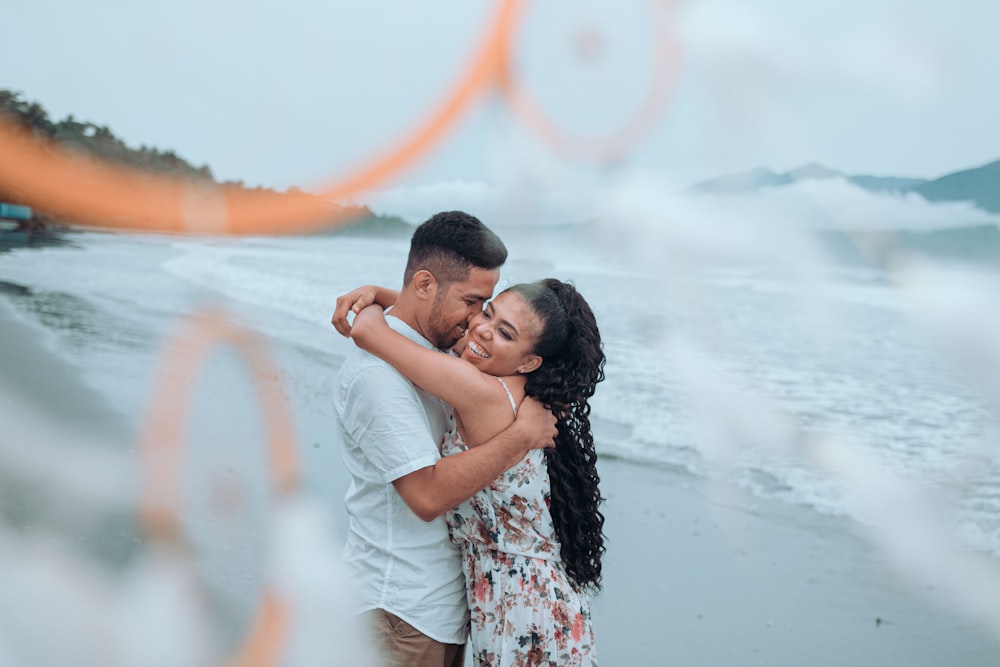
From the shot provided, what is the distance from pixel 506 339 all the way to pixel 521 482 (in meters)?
0.23

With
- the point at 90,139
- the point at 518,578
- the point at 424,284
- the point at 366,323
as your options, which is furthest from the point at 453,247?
the point at 90,139

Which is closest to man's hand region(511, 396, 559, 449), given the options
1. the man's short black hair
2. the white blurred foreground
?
the man's short black hair

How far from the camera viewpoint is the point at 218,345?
6180 millimetres

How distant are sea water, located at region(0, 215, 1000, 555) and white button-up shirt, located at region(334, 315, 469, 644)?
9.99ft

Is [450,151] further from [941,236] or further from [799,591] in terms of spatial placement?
[941,236]

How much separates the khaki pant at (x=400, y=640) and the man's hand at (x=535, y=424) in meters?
0.35

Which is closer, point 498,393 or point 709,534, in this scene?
point 498,393

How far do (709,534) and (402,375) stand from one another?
8.62 ft

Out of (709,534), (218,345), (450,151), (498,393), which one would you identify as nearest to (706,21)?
(450,151)

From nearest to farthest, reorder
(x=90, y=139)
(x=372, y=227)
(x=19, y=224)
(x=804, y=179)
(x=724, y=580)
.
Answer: (x=724, y=580)
(x=90, y=139)
(x=19, y=224)
(x=372, y=227)
(x=804, y=179)

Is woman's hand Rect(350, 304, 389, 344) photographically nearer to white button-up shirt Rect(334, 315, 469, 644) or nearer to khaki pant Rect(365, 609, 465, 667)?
white button-up shirt Rect(334, 315, 469, 644)

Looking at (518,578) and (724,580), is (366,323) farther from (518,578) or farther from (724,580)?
(724,580)

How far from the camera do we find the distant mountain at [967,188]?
6609 mm

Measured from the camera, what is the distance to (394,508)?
1.39 meters
